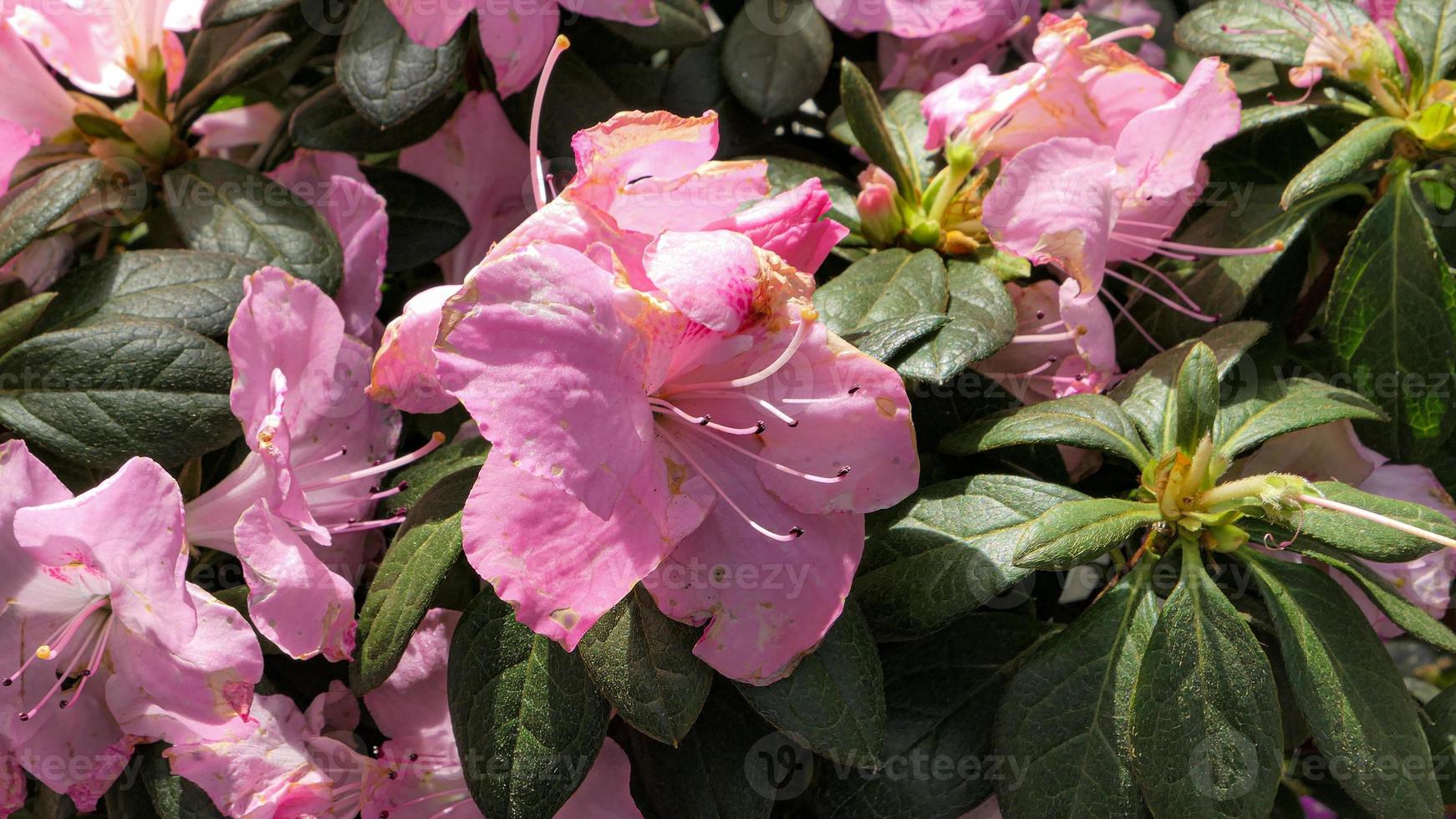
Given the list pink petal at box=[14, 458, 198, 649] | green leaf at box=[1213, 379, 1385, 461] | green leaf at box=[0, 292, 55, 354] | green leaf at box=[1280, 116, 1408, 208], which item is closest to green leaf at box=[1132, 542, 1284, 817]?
green leaf at box=[1213, 379, 1385, 461]

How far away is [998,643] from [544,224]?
1.66 ft

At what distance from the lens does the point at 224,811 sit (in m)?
0.91

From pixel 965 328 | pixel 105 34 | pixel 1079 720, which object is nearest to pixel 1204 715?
pixel 1079 720

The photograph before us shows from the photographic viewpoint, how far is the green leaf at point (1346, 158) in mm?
978

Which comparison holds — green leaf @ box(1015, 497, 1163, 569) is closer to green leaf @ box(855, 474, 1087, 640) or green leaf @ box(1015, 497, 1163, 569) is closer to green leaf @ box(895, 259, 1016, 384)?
green leaf @ box(855, 474, 1087, 640)

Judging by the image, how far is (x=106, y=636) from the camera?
900 millimetres

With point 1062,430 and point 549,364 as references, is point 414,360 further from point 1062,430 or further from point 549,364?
point 1062,430

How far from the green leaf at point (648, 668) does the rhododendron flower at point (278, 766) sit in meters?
0.27

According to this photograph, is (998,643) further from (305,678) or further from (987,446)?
(305,678)

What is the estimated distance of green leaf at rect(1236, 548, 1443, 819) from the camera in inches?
34.0

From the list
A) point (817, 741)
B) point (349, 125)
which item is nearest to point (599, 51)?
point (349, 125)

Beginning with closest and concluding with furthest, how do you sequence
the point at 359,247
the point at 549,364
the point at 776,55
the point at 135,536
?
the point at 549,364
the point at 135,536
the point at 359,247
the point at 776,55

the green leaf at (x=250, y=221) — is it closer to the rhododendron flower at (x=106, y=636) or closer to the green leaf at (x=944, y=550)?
the rhododendron flower at (x=106, y=636)

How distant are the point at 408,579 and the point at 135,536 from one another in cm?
18
